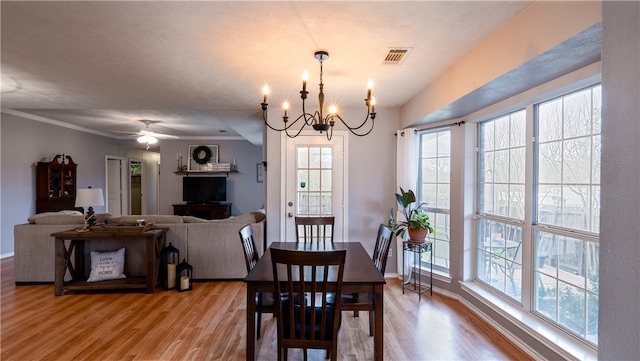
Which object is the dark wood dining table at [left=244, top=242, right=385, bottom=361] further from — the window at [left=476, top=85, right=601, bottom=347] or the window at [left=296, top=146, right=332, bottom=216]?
the window at [left=296, top=146, right=332, bottom=216]

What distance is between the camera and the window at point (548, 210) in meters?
2.17

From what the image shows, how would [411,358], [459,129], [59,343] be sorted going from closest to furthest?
[411,358] < [59,343] < [459,129]

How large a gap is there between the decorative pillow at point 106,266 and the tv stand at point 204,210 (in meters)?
3.75

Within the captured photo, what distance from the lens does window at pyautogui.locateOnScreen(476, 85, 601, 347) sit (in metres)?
2.17

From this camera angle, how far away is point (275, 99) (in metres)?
3.95

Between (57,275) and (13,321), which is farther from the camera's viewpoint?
(57,275)

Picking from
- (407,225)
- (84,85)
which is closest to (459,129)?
(407,225)

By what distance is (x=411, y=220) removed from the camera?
3760mm

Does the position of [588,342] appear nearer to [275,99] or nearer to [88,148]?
[275,99]

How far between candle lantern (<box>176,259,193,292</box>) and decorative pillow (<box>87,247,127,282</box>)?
27.4 inches

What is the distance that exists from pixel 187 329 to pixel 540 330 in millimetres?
2971

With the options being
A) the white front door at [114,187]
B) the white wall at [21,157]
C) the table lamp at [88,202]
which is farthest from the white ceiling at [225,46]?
the white front door at [114,187]

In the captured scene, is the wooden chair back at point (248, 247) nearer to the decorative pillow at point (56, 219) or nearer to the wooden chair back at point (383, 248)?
the wooden chair back at point (383, 248)

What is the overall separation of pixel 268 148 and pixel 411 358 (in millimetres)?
3041
